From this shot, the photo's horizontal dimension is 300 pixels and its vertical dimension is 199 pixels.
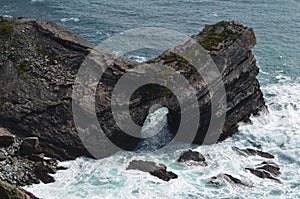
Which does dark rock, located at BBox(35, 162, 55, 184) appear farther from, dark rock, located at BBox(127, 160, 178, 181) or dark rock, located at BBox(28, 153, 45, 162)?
dark rock, located at BBox(127, 160, 178, 181)

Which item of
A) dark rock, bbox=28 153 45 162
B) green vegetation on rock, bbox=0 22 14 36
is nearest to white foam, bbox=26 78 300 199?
dark rock, bbox=28 153 45 162

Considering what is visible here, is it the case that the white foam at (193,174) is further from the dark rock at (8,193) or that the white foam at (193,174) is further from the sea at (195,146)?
the dark rock at (8,193)

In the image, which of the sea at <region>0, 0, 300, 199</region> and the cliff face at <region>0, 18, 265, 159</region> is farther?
the cliff face at <region>0, 18, 265, 159</region>

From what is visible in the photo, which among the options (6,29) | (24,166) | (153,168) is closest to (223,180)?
(153,168)

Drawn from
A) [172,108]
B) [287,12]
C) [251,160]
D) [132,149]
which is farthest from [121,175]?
[287,12]

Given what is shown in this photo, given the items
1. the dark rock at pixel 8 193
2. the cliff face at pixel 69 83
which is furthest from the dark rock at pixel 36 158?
the dark rock at pixel 8 193

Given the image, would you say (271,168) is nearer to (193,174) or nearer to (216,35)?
(193,174)

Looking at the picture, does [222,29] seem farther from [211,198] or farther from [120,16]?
[120,16]
